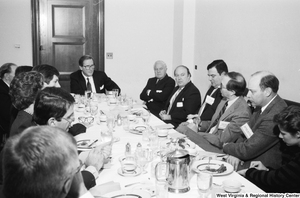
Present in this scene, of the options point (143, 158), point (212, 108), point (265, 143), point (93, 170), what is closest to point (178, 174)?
point (143, 158)

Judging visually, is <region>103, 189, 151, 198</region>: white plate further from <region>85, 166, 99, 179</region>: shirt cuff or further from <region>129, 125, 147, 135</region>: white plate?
<region>129, 125, 147, 135</region>: white plate

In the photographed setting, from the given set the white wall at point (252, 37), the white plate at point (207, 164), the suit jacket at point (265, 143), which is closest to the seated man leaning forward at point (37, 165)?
the white plate at point (207, 164)

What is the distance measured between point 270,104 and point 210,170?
1.10 metres

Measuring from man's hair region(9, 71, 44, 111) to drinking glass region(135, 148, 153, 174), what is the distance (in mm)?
1024

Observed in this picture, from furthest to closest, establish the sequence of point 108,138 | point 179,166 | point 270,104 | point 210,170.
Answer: point 270,104 → point 108,138 → point 210,170 → point 179,166

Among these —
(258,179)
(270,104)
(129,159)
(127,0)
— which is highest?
(127,0)

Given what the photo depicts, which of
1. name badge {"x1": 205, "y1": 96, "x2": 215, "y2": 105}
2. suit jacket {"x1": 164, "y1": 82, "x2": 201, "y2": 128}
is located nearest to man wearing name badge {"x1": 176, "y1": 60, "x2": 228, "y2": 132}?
name badge {"x1": 205, "y1": 96, "x2": 215, "y2": 105}

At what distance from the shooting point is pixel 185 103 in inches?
187

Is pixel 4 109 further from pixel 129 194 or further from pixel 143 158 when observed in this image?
pixel 129 194

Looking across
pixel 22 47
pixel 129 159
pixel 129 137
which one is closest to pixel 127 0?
pixel 22 47

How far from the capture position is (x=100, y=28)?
7.39 metres

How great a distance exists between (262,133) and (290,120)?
53 cm

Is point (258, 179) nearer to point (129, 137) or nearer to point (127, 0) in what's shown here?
point (129, 137)

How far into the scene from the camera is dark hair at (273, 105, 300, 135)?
2.41 meters
